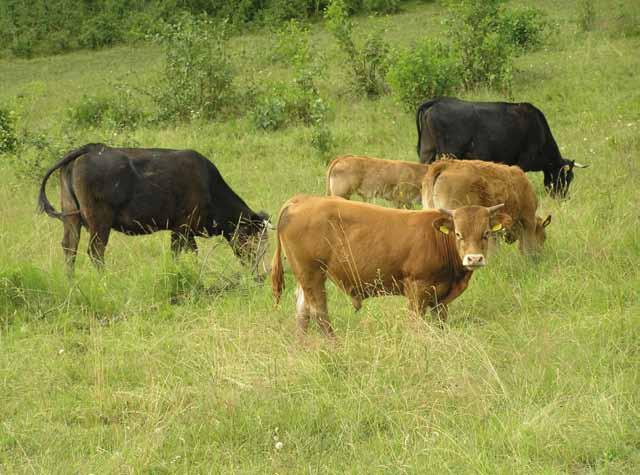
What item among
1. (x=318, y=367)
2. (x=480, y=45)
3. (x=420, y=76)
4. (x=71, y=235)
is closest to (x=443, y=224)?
(x=318, y=367)

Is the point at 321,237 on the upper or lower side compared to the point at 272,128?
upper

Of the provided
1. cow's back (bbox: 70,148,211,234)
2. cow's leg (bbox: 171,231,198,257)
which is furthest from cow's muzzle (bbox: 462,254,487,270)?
cow's back (bbox: 70,148,211,234)

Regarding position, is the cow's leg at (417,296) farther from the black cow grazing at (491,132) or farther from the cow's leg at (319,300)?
the black cow grazing at (491,132)

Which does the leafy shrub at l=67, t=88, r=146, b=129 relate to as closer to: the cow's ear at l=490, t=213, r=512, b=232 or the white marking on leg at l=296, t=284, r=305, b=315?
the white marking on leg at l=296, t=284, r=305, b=315

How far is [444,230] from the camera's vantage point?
7.04 metres

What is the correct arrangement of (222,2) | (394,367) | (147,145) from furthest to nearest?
(222,2) → (147,145) → (394,367)

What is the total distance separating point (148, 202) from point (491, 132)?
493 centimetres

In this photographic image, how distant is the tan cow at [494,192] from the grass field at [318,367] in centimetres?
27

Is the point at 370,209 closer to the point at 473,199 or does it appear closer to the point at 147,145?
the point at 473,199

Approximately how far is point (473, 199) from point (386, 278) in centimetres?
238

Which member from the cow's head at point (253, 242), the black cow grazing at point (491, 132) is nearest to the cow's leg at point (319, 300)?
the cow's head at point (253, 242)

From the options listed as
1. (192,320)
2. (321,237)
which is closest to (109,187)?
(192,320)

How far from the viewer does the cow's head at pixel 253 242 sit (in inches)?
386

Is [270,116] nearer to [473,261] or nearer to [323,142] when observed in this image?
[323,142]
